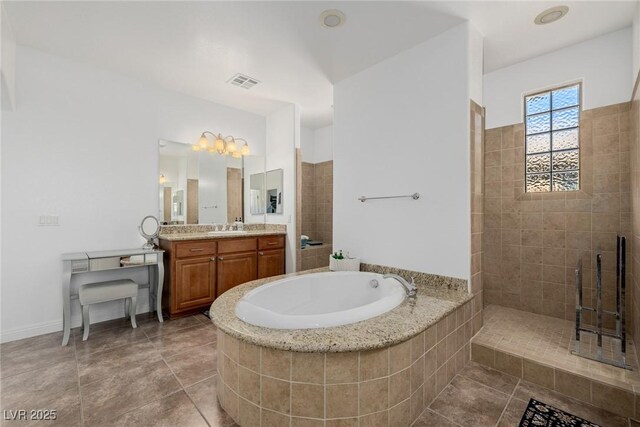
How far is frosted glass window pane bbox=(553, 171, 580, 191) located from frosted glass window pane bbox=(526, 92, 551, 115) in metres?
0.63

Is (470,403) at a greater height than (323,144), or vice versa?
(323,144)

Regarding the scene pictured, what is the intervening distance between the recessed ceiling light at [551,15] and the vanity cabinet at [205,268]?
333cm

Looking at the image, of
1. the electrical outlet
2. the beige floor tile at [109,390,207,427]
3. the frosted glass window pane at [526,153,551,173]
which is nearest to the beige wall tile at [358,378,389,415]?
the beige floor tile at [109,390,207,427]

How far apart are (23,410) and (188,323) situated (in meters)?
1.32

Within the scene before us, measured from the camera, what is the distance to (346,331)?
143 cm

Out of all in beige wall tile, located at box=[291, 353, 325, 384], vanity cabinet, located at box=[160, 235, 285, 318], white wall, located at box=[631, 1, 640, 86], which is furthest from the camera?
vanity cabinet, located at box=[160, 235, 285, 318]

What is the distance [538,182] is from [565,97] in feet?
2.55

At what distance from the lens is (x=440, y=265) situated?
2277mm

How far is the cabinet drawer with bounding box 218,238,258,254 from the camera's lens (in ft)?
10.6

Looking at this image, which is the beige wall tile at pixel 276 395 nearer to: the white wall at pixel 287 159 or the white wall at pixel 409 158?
the white wall at pixel 409 158

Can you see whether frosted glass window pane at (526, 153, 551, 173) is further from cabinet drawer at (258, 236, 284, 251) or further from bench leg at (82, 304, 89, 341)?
bench leg at (82, 304, 89, 341)

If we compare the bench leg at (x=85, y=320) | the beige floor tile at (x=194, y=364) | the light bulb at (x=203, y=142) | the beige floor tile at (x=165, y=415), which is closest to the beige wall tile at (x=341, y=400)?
the beige floor tile at (x=165, y=415)

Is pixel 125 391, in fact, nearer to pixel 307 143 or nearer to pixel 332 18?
pixel 332 18

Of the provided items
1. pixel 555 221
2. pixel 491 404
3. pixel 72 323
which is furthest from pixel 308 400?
pixel 72 323
